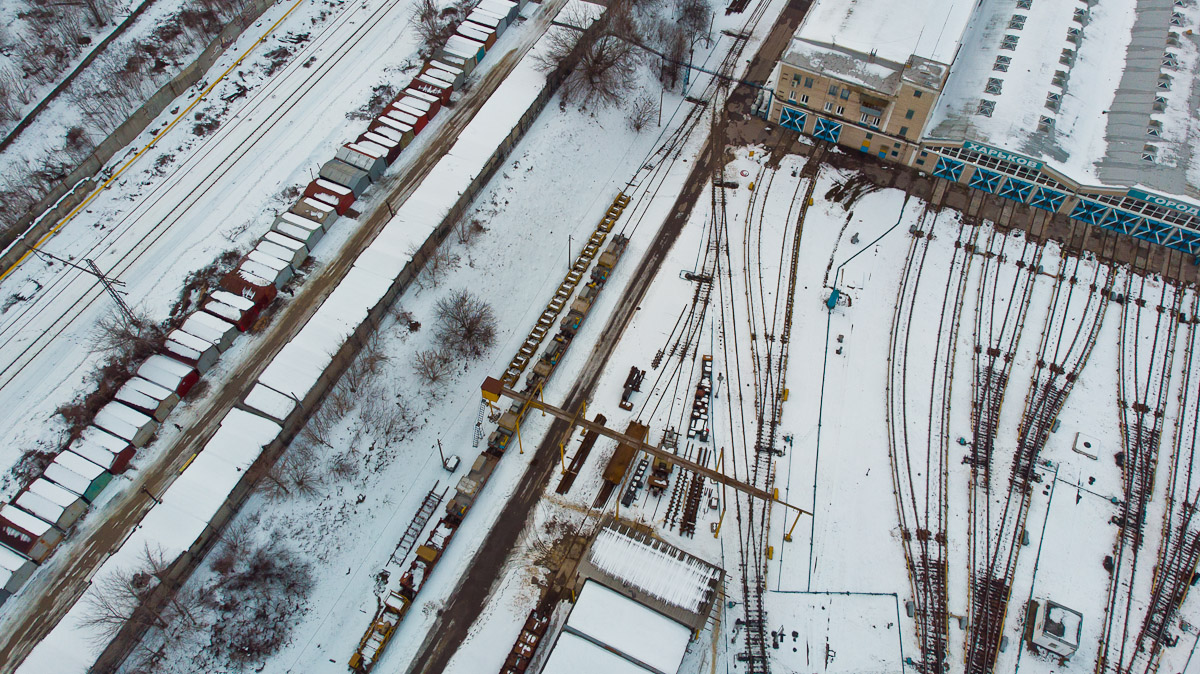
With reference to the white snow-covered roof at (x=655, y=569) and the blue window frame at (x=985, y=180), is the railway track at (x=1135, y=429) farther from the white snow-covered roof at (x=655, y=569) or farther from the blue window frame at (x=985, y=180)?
the white snow-covered roof at (x=655, y=569)

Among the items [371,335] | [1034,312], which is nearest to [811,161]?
[1034,312]

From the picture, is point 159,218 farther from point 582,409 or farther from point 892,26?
point 892,26

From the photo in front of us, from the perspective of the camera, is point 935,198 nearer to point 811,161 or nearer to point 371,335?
point 811,161

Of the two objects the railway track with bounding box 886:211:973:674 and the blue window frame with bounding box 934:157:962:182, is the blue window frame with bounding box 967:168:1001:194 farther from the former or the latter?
the railway track with bounding box 886:211:973:674

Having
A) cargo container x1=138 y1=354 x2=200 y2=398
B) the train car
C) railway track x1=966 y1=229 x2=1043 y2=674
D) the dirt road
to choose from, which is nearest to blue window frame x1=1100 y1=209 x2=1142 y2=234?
railway track x1=966 y1=229 x2=1043 y2=674

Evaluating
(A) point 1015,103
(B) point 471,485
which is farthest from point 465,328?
(A) point 1015,103

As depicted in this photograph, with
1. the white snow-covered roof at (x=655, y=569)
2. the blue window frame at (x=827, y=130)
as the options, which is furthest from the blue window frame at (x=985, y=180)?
the white snow-covered roof at (x=655, y=569)
